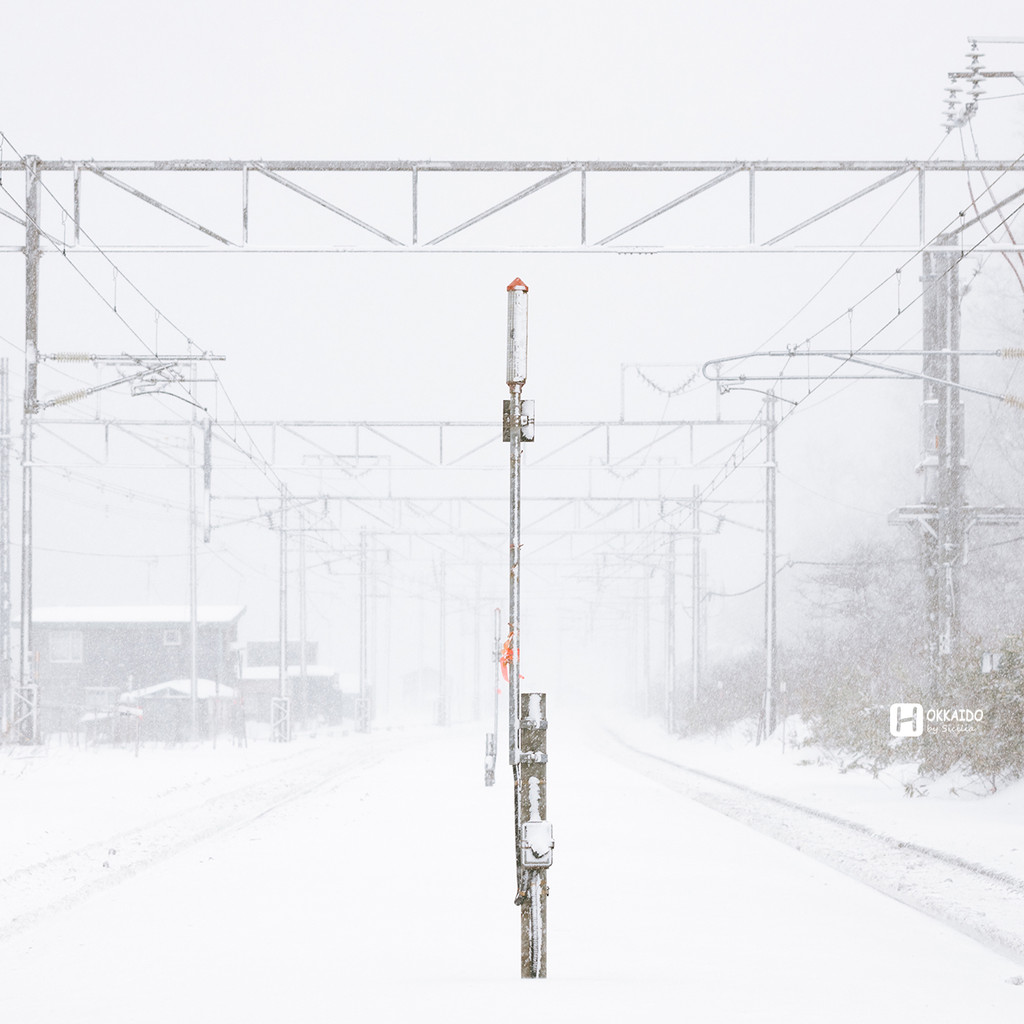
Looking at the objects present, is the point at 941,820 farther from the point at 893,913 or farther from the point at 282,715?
the point at 282,715

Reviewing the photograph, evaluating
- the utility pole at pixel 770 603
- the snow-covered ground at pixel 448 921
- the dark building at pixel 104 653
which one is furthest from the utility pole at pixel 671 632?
the snow-covered ground at pixel 448 921

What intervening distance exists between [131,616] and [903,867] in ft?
172

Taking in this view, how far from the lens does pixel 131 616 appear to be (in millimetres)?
62750

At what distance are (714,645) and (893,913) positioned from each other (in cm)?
9084

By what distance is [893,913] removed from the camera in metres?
10.4

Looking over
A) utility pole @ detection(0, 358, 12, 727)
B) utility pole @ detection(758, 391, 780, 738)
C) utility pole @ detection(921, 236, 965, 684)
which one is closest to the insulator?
utility pole @ detection(921, 236, 965, 684)

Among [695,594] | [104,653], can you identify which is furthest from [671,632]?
[104,653]

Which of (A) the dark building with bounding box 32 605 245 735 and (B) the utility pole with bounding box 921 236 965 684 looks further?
(A) the dark building with bounding box 32 605 245 735

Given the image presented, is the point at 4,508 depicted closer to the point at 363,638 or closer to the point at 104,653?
the point at 363,638

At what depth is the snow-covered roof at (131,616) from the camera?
60969 mm

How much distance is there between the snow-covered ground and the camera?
7.12 metres
